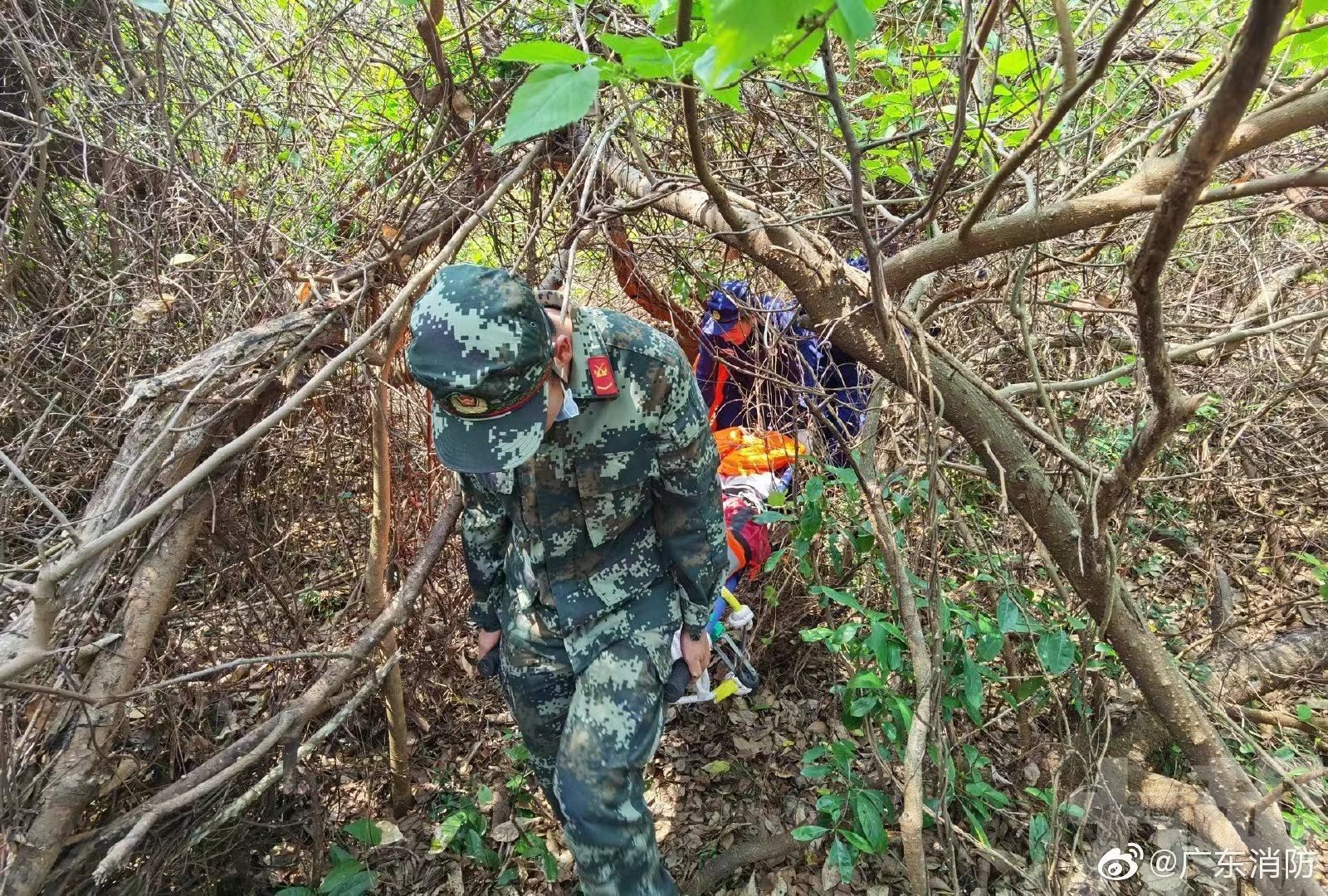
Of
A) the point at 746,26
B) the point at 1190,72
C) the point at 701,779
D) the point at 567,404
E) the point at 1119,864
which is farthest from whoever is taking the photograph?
the point at 701,779

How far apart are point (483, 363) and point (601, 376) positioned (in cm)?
42

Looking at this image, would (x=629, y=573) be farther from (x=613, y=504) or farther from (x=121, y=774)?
(x=121, y=774)

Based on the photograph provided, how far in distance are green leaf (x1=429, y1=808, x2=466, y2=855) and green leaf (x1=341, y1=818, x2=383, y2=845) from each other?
22 cm

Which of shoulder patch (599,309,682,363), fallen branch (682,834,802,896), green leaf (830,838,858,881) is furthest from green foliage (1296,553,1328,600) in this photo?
shoulder patch (599,309,682,363)

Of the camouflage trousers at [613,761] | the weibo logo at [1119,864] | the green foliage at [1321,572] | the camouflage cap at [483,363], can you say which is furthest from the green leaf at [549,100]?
the green foliage at [1321,572]

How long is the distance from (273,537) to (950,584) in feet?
8.43

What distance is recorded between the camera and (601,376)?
195 centimetres

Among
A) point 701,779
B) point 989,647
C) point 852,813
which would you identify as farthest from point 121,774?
point 989,647

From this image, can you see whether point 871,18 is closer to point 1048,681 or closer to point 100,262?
point 1048,681

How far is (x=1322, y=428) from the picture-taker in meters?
3.23

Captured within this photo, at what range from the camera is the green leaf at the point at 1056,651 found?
2.01 m

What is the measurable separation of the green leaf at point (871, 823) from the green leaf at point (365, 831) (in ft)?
5.66

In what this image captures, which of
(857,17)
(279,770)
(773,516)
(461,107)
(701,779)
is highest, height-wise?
(461,107)

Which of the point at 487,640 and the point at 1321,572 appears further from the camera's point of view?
the point at 1321,572
